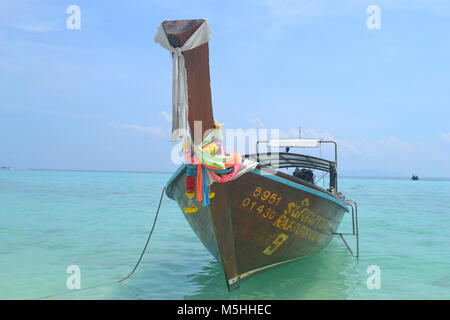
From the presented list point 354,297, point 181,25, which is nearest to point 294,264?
point 354,297

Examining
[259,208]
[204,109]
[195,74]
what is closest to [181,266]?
[259,208]

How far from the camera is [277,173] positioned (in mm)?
6211

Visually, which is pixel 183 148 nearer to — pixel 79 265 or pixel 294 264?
pixel 294 264

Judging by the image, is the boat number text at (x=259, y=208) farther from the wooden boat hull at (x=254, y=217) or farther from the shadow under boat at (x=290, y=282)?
the shadow under boat at (x=290, y=282)

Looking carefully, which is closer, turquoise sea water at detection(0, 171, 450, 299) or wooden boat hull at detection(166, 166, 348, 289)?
wooden boat hull at detection(166, 166, 348, 289)

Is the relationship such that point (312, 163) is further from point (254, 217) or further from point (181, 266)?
point (254, 217)

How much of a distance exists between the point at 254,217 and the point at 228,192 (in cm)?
65

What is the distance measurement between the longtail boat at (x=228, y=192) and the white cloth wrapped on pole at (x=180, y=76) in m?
0.01

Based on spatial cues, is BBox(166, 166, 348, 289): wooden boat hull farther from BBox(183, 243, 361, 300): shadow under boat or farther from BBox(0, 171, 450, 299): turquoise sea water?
BBox(0, 171, 450, 299): turquoise sea water

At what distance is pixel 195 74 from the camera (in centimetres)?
491

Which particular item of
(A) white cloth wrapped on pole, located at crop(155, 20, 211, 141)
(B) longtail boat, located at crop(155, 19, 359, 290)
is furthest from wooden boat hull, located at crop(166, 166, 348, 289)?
(A) white cloth wrapped on pole, located at crop(155, 20, 211, 141)

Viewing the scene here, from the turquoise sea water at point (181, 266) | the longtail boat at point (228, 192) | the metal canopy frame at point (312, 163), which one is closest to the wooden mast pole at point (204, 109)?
the longtail boat at point (228, 192)

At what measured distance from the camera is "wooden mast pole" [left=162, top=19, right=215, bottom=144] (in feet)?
15.0
